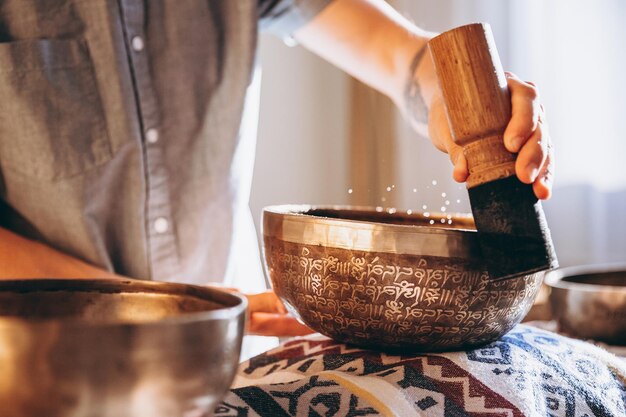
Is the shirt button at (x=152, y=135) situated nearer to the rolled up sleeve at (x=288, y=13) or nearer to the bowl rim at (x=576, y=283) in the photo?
the rolled up sleeve at (x=288, y=13)

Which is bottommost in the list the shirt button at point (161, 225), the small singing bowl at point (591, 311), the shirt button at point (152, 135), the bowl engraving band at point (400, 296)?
the small singing bowl at point (591, 311)

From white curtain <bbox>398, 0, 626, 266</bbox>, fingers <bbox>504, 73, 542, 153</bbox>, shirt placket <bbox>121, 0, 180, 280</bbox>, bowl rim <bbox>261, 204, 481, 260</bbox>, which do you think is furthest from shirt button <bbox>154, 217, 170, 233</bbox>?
white curtain <bbox>398, 0, 626, 266</bbox>

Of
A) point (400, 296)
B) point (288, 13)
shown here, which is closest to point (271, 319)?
point (400, 296)

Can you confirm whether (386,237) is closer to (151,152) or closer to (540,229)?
(540,229)

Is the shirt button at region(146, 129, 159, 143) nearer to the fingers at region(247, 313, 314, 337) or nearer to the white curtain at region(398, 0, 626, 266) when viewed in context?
the fingers at region(247, 313, 314, 337)

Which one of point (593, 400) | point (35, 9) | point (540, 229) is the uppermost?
point (35, 9)

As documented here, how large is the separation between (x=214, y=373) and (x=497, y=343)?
54cm

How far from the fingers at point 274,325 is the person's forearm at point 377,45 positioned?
48cm

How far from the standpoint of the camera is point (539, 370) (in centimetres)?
86

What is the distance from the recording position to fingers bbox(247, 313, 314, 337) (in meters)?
1.09

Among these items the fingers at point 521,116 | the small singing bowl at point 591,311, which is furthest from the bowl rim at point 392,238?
the small singing bowl at point 591,311

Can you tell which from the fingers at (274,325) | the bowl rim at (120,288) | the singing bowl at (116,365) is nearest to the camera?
the singing bowl at (116,365)

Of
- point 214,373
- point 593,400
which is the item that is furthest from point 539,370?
point 214,373

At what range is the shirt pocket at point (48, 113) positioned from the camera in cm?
134
